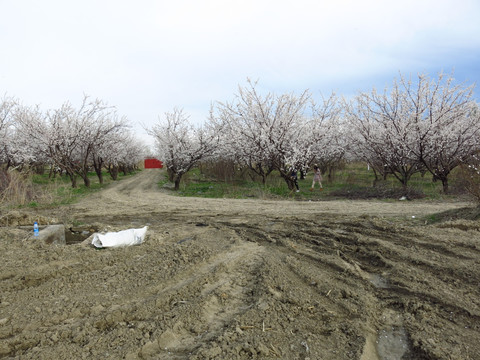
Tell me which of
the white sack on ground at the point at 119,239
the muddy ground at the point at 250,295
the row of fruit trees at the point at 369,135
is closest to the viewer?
the muddy ground at the point at 250,295

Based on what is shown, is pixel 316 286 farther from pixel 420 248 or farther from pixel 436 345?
pixel 420 248

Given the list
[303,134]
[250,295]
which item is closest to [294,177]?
[303,134]

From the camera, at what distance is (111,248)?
5.86m

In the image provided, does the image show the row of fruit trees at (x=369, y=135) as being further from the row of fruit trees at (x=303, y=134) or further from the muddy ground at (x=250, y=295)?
the muddy ground at (x=250, y=295)

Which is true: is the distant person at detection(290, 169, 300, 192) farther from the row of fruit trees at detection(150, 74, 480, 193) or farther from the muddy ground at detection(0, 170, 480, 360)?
the muddy ground at detection(0, 170, 480, 360)

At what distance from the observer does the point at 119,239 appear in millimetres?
6129

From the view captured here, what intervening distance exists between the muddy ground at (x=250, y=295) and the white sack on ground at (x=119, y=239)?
18cm

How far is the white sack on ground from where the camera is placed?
233 inches

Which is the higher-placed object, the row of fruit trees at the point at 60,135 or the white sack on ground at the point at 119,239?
the row of fruit trees at the point at 60,135

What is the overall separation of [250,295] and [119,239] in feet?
10.7

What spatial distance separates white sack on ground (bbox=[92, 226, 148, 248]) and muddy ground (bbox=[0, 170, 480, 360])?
180mm

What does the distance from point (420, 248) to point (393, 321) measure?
2.64 meters

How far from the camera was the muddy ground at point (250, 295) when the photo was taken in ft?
9.52

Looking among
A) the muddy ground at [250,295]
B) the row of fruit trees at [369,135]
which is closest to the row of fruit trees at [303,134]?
the row of fruit trees at [369,135]
